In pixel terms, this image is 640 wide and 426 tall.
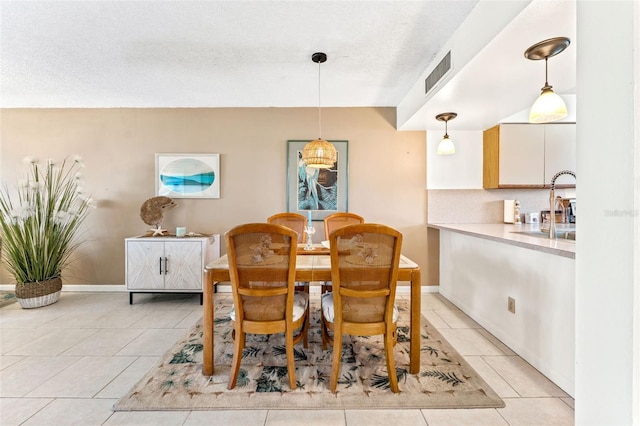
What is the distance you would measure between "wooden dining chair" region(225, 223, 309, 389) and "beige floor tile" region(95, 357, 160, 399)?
70 centimetres

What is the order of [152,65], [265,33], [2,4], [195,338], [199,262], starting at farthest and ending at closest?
[199,262], [152,65], [195,338], [265,33], [2,4]

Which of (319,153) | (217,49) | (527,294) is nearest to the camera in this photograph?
(527,294)

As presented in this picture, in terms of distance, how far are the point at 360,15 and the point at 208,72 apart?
5.47 ft

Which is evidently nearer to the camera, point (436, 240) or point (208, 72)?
point (208, 72)

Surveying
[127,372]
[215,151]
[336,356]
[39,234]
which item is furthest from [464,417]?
[39,234]

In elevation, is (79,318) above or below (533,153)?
below

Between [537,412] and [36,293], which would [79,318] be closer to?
[36,293]

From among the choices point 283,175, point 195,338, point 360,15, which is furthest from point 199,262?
point 360,15

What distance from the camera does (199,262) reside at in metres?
3.30

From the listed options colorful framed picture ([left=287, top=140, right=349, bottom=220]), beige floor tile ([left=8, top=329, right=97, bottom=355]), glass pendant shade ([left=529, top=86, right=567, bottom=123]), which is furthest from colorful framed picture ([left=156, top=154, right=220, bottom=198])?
glass pendant shade ([left=529, top=86, right=567, bottom=123])

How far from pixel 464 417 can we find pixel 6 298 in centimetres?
520

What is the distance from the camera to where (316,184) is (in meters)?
3.73

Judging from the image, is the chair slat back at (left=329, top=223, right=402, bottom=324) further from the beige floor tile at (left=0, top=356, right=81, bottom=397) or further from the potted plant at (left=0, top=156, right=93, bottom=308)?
the potted plant at (left=0, top=156, right=93, bottom=308)

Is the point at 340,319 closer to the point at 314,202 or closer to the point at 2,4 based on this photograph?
the point at 314,202
